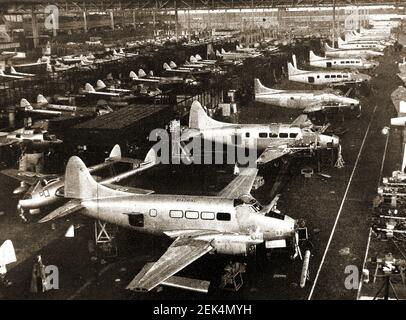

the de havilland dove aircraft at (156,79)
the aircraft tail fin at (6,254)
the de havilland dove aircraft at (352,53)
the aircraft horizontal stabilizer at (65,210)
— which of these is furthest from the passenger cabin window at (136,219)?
the de havilland dove aircraft at (352,53)

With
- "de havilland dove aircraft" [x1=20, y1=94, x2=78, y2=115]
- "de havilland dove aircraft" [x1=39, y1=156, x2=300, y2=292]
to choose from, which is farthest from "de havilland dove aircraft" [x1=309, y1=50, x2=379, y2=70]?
"de havilland dove aircraft" [x1=39, y1=156, x2=300, y2=292]

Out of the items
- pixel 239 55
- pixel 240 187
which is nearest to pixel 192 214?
pixel 240 187

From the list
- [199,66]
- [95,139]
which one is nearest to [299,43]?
[199,66]

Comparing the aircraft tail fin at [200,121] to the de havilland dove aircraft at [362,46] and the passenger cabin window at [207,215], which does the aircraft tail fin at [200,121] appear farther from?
the de havilland dove aircraft at [362,46]

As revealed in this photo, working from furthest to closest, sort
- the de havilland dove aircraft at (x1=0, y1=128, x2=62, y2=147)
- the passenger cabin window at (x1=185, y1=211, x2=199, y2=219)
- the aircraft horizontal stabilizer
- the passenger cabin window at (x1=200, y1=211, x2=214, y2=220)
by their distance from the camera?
the de havilland dove aircraft at (x1=0, y1=128, x2=62, y2=147) < the aircraft horizontal stabilizer < the passenger cabin window at (x1=185, y1=211, x2=199, y2=219) < the passenger cabin window at (x1=200, y1=211, x2=214, y2=220)

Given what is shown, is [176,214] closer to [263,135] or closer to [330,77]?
[263,135]

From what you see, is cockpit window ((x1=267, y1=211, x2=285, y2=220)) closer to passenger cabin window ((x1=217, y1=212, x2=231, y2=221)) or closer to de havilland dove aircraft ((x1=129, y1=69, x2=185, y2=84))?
passenger cabin window ((x1=217, y1=212, x2=231, y2=221))
